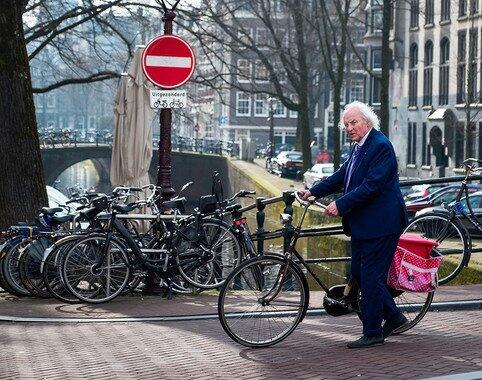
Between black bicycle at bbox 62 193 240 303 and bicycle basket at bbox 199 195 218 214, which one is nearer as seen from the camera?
black bicycle at bbox 62 193 240 303

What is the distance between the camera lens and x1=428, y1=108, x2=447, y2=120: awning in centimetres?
5003

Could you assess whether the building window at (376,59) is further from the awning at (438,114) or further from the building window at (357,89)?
the building window at (357,89)

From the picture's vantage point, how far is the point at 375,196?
7266 mm

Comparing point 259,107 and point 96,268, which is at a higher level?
point 259,107

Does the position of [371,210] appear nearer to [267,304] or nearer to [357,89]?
[267,304]

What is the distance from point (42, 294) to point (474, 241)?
13.1 ft

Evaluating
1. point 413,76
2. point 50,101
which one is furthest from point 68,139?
point 50,101

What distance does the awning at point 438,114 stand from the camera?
5003 centimetres

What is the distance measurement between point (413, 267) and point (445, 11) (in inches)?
1745

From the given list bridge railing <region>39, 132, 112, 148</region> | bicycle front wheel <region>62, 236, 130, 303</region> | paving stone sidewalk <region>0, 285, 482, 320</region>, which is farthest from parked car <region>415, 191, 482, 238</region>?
bridge railing <region>39, 132, 112, 148</region>

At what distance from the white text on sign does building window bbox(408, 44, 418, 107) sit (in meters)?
44.3

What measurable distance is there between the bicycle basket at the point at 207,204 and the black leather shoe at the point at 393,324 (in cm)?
365

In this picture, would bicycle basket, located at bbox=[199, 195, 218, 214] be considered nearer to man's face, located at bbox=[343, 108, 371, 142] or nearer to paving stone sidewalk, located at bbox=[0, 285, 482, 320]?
paving stone sidewalk, located at bbox=[0, 285, 482, 320]

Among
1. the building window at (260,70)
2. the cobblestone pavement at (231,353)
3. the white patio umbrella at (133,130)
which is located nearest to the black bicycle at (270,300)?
the cobblestone pavement at (231,353)
